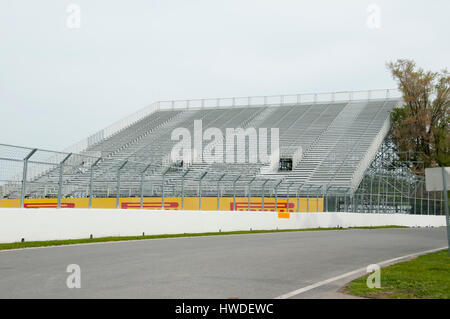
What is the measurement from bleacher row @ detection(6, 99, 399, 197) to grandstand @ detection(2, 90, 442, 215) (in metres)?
0.06

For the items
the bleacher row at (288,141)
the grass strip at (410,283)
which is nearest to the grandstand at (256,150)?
the bleacher row at (288,141)

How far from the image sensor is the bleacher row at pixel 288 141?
3984 cm

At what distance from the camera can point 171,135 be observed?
2232 inches

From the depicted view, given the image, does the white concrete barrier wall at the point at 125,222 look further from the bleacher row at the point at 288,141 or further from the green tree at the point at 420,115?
the green tree at the point at 420,115

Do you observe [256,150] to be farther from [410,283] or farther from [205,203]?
[410,283]

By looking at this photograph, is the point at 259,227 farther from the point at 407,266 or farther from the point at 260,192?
the point at 407,266

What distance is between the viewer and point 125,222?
60.3 feet

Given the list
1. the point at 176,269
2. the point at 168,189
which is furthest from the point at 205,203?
the point at 176,269

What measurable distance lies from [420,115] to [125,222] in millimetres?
39962

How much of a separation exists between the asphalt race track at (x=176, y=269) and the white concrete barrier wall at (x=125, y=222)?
1653mm

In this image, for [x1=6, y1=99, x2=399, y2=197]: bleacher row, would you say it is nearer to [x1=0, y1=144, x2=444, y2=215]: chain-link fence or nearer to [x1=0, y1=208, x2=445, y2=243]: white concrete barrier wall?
[x1=0, y1=144, x2=444, y2=215]: chain-link fence

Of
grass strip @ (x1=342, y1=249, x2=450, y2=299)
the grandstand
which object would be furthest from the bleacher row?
grass strip @ (x1=342, y1=249, x2=450, y2=299)

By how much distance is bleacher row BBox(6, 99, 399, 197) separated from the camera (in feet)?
131

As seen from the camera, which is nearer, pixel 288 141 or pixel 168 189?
pixel 168 189
